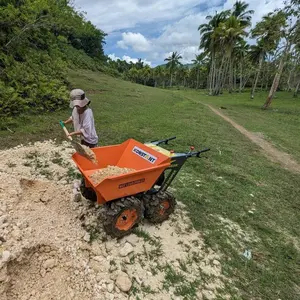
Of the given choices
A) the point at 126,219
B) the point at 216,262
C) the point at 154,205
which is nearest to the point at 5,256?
the point at 126,219

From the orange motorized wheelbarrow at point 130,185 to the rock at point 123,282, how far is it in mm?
633

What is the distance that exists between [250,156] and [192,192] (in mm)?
4259

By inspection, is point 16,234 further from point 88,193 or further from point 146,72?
point 146,72

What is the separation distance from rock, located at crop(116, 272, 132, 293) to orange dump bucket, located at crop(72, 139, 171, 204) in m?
0.97

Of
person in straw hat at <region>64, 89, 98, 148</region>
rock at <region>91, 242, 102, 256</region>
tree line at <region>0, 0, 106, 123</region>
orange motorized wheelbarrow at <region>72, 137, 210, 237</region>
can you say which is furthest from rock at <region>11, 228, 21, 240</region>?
tree line at <region>0, 0, 106, 123</region>

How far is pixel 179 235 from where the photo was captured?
385cm

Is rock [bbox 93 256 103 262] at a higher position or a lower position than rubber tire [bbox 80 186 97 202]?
lower

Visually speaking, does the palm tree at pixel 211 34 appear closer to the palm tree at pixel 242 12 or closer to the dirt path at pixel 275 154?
the palm tree at pixel 242 12

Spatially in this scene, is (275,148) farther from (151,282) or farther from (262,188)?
(151,282)

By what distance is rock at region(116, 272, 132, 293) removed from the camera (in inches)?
110

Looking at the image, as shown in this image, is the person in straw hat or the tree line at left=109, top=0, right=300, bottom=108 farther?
the tree line at left=109, top=0, right=300, bottom=108

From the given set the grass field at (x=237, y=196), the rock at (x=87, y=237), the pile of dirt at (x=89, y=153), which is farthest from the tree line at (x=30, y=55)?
the rock at (x=87, y=237)

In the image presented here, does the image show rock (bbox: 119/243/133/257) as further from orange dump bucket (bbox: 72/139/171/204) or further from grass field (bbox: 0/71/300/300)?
grass field (bbox: 0/71/300/300)

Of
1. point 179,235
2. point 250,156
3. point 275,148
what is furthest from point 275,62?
point 179,235
